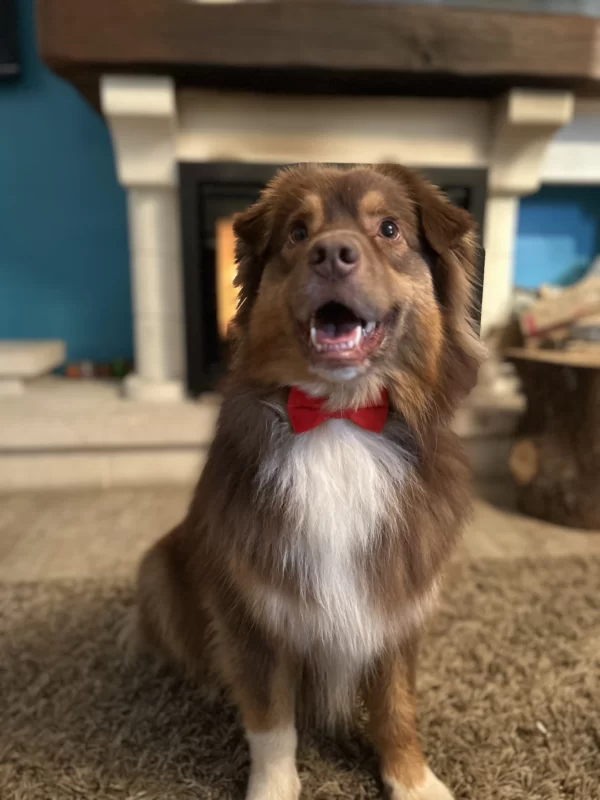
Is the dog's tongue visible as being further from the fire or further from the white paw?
the fire

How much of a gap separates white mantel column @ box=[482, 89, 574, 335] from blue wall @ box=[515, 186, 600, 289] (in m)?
0.50

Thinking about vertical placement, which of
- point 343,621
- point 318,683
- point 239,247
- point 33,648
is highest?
point 239,247

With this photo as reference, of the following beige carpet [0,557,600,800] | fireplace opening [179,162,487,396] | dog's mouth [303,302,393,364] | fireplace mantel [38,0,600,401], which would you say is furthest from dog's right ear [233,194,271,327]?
fireplace opening [179,162,487,396]

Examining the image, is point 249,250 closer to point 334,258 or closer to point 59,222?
point 334,258

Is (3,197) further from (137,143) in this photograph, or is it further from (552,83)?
(552,83)

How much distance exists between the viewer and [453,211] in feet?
3.36

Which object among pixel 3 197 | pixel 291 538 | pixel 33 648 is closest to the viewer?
pixel 291 538

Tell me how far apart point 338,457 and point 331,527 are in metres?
0.11

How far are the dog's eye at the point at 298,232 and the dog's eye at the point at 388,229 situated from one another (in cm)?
13

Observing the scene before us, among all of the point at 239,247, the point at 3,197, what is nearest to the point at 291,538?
the point at 239,247

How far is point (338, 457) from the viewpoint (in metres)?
1.02

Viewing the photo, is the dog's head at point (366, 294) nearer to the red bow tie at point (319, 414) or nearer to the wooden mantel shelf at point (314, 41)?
the red bow tie at point (319, 414)

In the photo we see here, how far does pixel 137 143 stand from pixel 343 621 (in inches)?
82.0

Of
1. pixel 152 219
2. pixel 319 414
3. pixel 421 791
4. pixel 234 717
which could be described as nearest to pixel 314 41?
pixel 152 219
